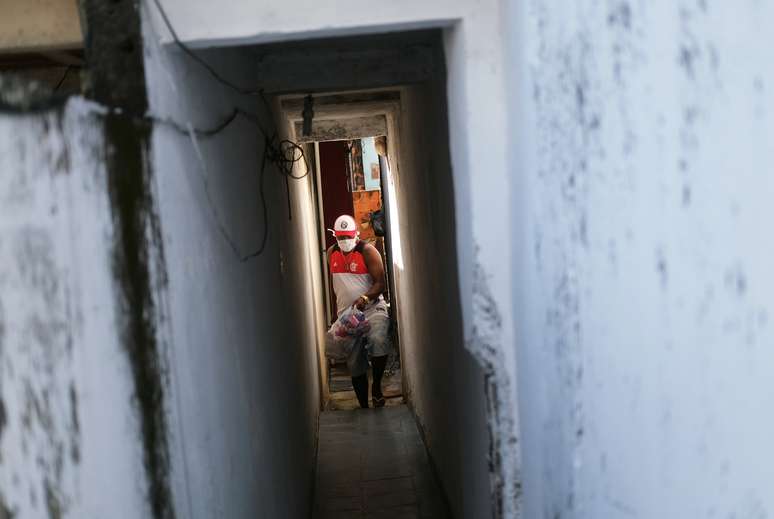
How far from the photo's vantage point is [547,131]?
2.09 metres

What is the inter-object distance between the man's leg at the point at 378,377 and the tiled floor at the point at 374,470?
440 millimetres

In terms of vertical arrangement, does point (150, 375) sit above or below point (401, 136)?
below

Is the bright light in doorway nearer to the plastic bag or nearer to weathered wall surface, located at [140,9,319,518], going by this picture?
the plastic bag

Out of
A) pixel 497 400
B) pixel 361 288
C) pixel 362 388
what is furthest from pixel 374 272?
pixel 497 400

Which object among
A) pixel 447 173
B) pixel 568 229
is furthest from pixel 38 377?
pixel 447 173

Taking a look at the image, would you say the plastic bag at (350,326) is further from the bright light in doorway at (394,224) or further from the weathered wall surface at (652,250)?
the weathered wall surface at (652,250)

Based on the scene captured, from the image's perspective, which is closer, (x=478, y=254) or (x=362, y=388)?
(x=478, y=254)

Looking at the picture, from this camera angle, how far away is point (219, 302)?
2986mm

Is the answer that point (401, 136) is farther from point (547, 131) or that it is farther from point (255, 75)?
point (547, 131)

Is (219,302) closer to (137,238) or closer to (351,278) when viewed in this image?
(137,238)

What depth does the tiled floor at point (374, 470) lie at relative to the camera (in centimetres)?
609

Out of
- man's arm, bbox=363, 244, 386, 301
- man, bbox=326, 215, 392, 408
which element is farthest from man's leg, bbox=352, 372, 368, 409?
man's arm, bbox=363, 244, 386, 301

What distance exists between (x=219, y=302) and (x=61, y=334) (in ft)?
4.47

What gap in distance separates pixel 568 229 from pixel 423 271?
4.06 metres
